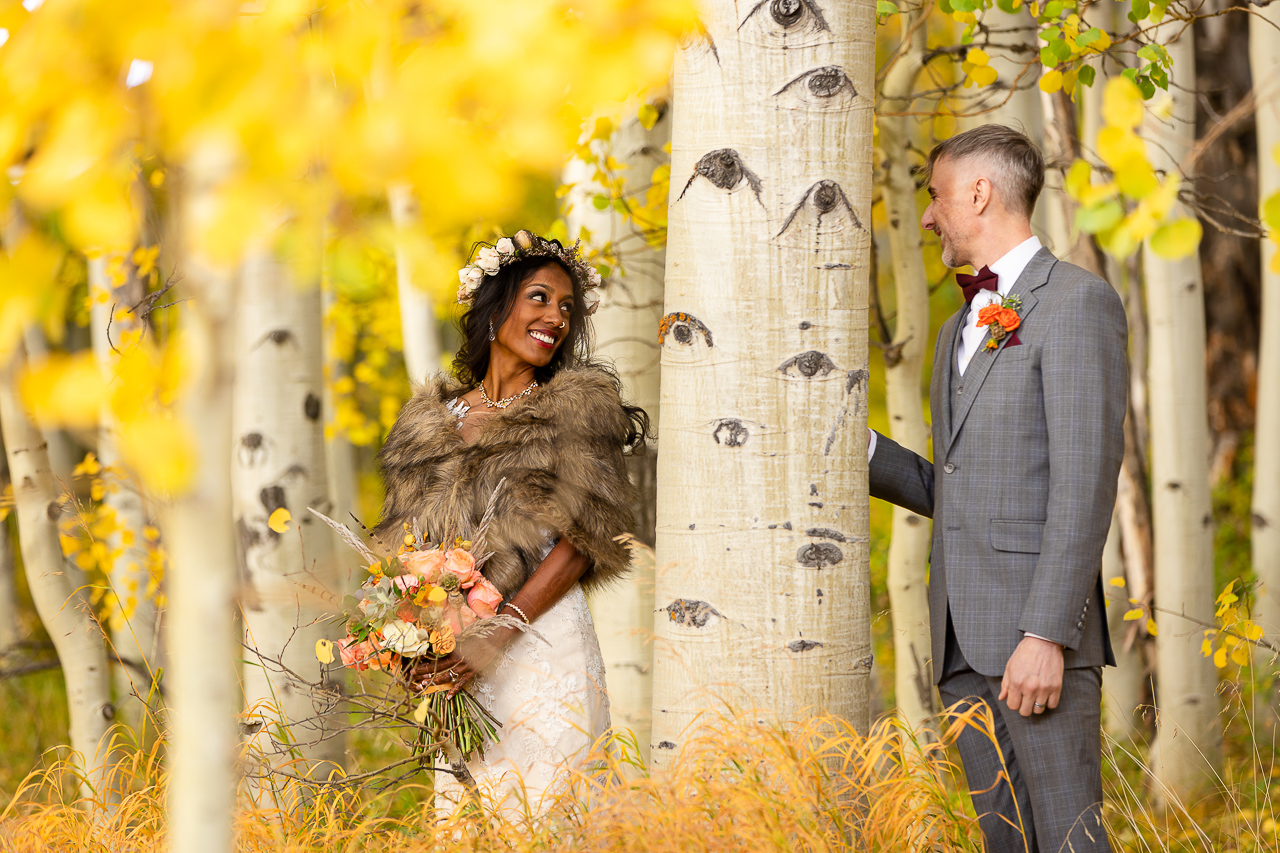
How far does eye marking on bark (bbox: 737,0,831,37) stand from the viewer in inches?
74.0

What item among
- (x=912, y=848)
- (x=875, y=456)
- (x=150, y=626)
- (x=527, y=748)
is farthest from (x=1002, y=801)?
(x=150, y=626)

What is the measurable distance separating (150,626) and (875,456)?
12.4 ft

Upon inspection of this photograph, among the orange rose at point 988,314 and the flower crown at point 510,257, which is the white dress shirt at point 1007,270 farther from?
the flower crown at point 510,257

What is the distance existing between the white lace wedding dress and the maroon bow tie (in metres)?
1.22

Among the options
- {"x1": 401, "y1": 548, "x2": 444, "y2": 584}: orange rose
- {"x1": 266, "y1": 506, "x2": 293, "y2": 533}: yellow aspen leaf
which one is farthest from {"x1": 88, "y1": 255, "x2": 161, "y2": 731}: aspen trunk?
{"x1": 401, "y1": 548, "x2": 444, "y2": 584}: orange rose

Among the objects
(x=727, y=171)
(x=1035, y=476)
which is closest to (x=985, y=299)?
(x=1035, y=476)

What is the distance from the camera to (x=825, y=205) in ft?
6.22

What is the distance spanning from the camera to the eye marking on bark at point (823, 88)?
1.88 meters

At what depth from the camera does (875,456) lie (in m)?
2.33

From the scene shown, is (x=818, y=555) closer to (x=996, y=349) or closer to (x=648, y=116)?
(x=996, y=349)

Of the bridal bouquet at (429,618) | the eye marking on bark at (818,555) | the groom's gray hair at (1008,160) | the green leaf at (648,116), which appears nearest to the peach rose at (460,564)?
the bridal bouquet at (429,618)

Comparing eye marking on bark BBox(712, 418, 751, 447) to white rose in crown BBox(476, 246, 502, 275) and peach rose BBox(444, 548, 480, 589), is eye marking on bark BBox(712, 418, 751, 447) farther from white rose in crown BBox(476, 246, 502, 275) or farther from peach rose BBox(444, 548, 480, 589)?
white rose in crown BBox(476, 246, 502, 275)

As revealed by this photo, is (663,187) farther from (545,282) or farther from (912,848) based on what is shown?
(912,848)

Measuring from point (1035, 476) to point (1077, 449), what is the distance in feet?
0.41
